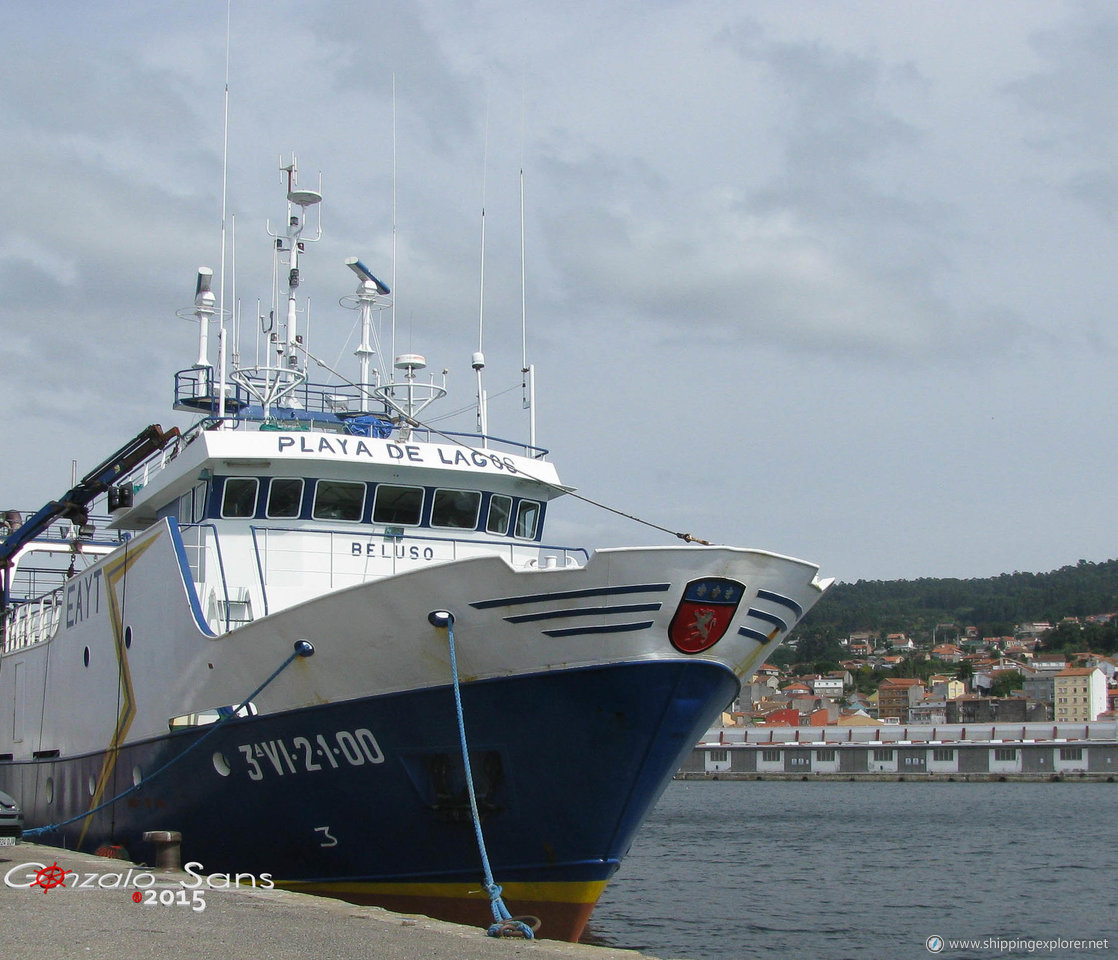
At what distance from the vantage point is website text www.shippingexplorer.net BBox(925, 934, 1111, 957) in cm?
1898

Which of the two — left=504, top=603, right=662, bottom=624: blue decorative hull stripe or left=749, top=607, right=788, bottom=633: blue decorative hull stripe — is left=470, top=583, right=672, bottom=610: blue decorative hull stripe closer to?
left=504, top=603, right=662, bottom=624: blue decorative hull stripe

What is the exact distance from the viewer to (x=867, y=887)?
2719 cm

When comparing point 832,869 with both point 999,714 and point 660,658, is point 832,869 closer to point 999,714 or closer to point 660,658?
point 660,658

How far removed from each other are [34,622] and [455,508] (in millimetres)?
10200

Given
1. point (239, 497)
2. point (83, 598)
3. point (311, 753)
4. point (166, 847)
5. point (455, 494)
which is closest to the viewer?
point (311, 753)

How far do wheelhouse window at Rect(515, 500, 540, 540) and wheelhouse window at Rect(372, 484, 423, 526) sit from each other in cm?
148

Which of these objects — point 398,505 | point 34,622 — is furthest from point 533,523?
point 34,622

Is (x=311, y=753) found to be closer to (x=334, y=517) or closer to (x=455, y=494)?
(x=334, y=517)

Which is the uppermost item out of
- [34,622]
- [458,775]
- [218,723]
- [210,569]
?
[210,569]

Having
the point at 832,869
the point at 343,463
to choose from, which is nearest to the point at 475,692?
the point at 343,463

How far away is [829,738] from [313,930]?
110 metres

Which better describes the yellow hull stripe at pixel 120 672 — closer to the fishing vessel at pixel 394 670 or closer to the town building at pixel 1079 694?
the fishing vessel at pixel 394 670

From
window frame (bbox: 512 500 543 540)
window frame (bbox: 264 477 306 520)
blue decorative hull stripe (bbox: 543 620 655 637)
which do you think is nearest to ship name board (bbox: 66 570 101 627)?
window frame (bbox: 264 477 306 520)

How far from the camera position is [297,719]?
505 inches
